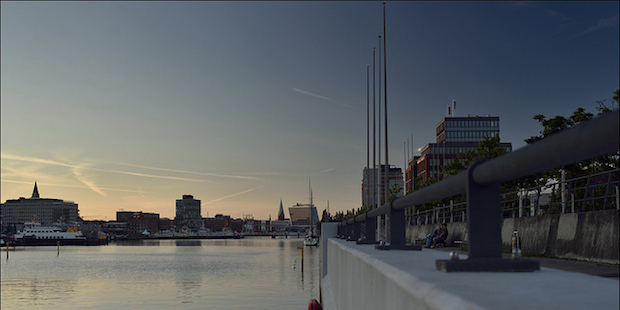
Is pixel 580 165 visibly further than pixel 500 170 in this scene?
Yes

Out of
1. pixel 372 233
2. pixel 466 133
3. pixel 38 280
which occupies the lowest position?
pixel 38 280

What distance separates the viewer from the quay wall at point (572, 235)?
14414 millimetres

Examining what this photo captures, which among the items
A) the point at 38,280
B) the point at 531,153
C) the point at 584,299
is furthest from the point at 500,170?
the point at 38,280

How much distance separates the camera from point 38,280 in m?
79.4

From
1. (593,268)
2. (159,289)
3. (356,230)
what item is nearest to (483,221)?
(593,268)

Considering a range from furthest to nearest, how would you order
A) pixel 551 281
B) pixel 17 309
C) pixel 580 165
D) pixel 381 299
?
pixel 17 309
pixel 580 165
pixel 381 299
pixel 551 281

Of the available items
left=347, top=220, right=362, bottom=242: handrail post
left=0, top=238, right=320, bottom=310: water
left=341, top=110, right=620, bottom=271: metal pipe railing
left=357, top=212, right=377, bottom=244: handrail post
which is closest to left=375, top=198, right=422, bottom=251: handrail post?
left=341, top=110, right=620, bottom=271: metal pipe railing

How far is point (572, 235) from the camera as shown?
17328 millimetres

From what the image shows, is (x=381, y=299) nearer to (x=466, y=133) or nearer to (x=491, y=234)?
(x=491, y=234)

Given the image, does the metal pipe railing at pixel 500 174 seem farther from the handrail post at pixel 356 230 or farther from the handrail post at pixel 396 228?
the handrail post at pixel 356 230

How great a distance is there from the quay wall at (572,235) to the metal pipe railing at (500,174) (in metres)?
9.36

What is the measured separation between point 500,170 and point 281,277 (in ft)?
257

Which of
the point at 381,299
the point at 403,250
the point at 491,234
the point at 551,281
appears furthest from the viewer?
the point at 403,250

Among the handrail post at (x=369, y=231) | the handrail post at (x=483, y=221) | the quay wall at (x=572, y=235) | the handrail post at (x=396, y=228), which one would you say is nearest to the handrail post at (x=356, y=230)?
Answer: the handrail post at (x=369, y=231)
